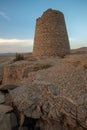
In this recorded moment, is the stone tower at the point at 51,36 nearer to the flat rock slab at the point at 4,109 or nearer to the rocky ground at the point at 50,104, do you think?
the rocky ground at the point at 50,104

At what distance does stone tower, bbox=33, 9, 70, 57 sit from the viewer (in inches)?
555

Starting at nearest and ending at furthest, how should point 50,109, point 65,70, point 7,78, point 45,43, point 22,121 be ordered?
1. point 50,109
2. point 22,121
3. point 65,70
4. point 7,78
5. point 45,43

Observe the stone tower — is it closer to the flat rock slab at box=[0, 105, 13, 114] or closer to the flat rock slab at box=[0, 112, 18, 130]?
the flat rock slab at box=[0, 105, 13, 114]

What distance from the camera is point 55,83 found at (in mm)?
6824

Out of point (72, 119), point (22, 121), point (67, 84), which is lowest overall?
point (22, 121)

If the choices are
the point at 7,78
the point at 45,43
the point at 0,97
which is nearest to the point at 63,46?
the point at 45,43

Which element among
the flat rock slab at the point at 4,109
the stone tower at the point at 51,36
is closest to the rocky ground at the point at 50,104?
the flat rock slab at the point at 4,109

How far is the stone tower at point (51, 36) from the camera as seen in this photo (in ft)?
46.2

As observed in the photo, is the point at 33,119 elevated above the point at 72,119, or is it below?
below

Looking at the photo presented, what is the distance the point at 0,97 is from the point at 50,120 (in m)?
2.87

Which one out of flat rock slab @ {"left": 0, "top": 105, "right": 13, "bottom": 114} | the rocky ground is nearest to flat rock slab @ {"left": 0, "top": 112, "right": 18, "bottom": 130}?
the rocky ground

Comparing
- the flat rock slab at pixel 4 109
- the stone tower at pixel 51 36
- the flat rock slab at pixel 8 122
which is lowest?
the flat rock slab at pixel 8 122

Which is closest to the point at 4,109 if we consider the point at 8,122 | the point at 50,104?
the point at 8,122

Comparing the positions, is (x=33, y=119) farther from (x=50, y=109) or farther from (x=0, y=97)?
(x=0, y=97)
